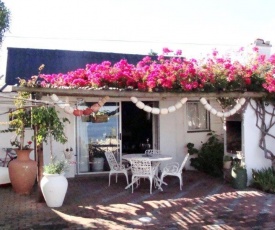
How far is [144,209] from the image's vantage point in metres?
7.44

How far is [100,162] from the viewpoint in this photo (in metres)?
11.5

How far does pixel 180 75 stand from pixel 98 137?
410 centimetres

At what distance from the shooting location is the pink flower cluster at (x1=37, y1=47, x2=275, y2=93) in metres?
8.00

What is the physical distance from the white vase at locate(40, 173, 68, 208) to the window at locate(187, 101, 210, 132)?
5807 mm

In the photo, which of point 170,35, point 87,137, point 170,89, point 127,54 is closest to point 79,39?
point 170,35

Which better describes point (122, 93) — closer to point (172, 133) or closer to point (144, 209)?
point (144, 209)

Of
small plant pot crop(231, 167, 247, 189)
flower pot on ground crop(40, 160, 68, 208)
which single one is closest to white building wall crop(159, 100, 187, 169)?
small plant pot crop(231, 167, 247, 189)

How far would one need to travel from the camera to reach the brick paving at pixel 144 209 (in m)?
6.53

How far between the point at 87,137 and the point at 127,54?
11.3ft

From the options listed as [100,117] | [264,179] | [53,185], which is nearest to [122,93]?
[53,185]

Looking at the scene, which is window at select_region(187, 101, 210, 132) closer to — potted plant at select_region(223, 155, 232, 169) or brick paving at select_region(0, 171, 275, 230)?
potted plant at select_region(223, 155, 232, 169)

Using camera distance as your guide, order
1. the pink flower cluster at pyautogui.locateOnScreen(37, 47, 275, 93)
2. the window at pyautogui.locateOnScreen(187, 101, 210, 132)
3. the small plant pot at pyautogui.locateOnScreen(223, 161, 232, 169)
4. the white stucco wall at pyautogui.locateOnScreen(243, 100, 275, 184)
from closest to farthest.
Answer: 1. the pink flower cluster at pyautogui.locateOnScreen(37, 47, 275, 93)
2. the white stucco wall at pyautogui.locateOnScreen(243, 100, 275, 184)
3. the small plant pot at pyautogui.locateOnScreen(223, 161, 232, 169)
4. the window at pyautogui.locateOnScreen(187, 101, 210, 132)

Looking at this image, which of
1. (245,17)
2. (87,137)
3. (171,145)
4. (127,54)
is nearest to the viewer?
(87,137)

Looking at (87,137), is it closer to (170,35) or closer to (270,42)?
(270,42)
